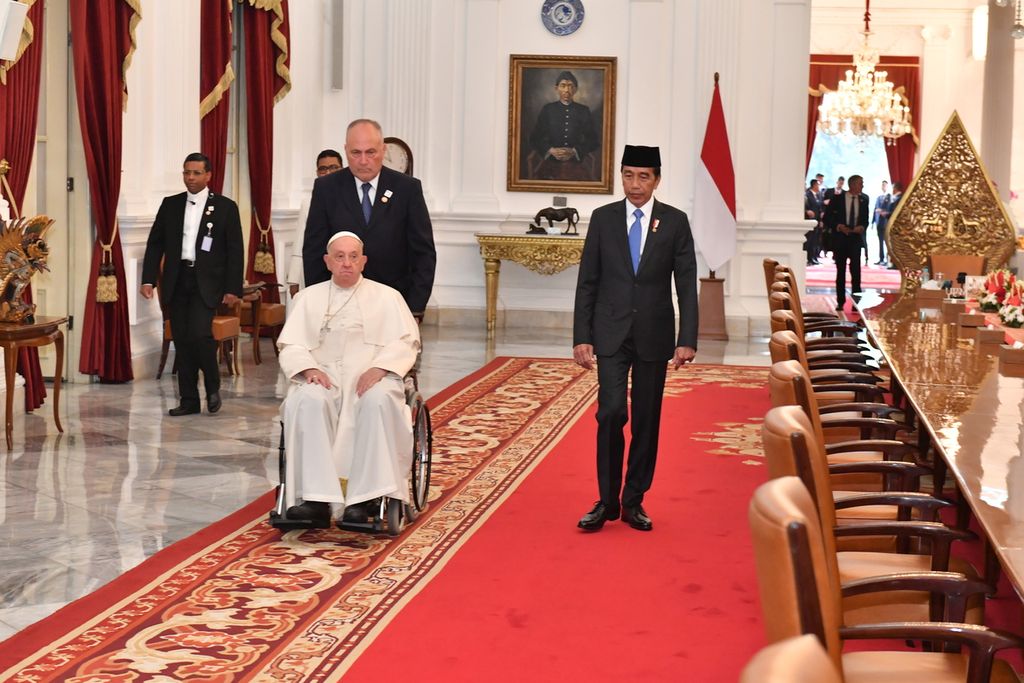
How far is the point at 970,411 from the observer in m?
4.67

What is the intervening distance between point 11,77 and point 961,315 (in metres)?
5.69

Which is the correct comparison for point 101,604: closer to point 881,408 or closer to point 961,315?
point 881,408

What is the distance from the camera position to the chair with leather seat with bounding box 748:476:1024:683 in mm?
2020

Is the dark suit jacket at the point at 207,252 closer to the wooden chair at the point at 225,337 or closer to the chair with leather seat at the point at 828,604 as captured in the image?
the wooden chair at the point at 225,337

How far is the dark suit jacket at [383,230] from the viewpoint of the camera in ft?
19.0

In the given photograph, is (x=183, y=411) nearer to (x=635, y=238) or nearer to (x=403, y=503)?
(x=403, y=503)

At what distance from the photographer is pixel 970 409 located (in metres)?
4.71

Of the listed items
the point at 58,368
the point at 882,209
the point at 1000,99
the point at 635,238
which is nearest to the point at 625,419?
the point at 635,238

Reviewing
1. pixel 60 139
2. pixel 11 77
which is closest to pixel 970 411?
pixel 11 77

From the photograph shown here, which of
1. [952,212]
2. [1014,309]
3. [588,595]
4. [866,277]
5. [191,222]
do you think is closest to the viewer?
[588,595]

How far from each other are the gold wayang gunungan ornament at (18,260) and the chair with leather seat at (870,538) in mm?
4800

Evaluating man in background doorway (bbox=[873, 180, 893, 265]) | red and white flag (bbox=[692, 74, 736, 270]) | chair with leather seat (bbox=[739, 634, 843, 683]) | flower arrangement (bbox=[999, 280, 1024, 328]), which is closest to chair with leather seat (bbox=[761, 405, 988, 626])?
chair with leather seat (bbox=[739, 634, 843, 683])

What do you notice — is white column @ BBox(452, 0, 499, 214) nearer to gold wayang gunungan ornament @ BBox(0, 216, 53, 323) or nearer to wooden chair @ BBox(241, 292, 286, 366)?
wooden chair @ BBox(241, 292, 286, 366)

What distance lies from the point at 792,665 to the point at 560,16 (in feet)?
43.0
